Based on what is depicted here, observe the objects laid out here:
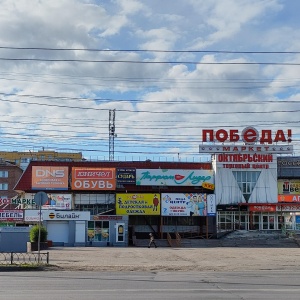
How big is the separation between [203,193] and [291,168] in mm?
11963

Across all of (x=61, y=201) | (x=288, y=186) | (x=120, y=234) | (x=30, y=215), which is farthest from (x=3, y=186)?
(x=288, y=186)

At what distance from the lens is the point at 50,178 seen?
61031mm

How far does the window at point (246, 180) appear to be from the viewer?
61812 millimetres

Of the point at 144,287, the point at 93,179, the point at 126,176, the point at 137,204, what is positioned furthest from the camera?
the point at 126,176

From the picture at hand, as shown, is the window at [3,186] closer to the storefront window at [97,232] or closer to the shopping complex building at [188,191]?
the shopping complex building at [188,191]

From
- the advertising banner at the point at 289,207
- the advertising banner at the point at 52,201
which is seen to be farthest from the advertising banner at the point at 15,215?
the advertising banner at the point at 289,207

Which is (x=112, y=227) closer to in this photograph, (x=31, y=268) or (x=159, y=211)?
(x=159, y=211)

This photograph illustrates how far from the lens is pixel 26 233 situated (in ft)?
120

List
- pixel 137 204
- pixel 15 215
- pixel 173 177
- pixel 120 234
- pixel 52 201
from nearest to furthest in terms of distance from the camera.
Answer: pixel 120 234 < pixel 15 215 < pixel 137 204 < pixel 52 201 < pixel 173 177

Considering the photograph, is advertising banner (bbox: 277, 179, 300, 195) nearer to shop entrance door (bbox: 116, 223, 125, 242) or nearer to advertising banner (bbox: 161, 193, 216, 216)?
advertising banner (bbox: 161, 193, 216, 216)

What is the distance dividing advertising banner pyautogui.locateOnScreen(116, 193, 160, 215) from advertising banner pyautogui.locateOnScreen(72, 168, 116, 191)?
7.51 feet

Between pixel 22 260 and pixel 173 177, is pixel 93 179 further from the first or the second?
pixel 22 260

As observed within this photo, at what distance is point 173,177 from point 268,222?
11.9 m

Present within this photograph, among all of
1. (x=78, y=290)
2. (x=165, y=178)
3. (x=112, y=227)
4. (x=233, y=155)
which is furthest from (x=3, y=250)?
(x=233, y=155)
